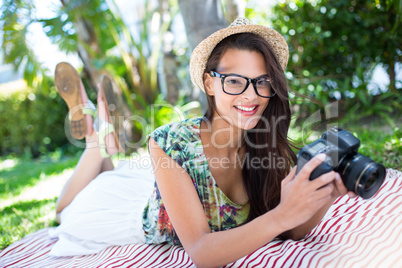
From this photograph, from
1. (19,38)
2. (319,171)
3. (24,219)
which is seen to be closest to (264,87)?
(319,171)

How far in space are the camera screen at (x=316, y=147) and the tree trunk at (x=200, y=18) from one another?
2.28 m

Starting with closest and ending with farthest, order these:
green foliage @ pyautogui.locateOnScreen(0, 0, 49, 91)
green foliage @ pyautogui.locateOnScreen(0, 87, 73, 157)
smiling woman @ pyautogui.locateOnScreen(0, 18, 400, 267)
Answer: smiling woman @ pyautogui.locateOnScreen(0, 18, 400, 267), green foliage @ pyautogui.locateOnScreen(0, 0, 49, 91), green foliage @ pyautogui.locateOnScreen(0, 87, 73, 157)

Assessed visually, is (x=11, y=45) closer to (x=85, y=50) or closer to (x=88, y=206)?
(x=85, y=50)

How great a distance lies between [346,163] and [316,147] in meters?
0.14

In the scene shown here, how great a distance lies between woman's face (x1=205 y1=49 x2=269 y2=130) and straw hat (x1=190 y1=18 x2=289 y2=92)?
0.40 ft

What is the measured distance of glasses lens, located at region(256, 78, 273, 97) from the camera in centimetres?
189

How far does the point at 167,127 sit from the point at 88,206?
1099 millimetres

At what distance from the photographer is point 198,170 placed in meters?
1.98

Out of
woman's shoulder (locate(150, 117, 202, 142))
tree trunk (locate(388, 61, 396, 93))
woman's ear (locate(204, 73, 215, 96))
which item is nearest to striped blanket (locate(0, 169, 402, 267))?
woman's shoulder (locate(150, 117, 202, 142))

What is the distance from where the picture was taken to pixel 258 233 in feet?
4.68

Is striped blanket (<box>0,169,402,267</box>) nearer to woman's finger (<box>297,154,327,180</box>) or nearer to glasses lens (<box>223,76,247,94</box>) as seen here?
woman's finger (<box>297,154,327,180</box>)

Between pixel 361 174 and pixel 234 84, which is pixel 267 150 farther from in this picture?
pixel 361 174

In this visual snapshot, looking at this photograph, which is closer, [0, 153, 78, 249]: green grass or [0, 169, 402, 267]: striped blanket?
[0, 169, 402, 267]: striped blanket

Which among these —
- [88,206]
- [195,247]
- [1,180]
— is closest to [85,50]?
[1,180]
